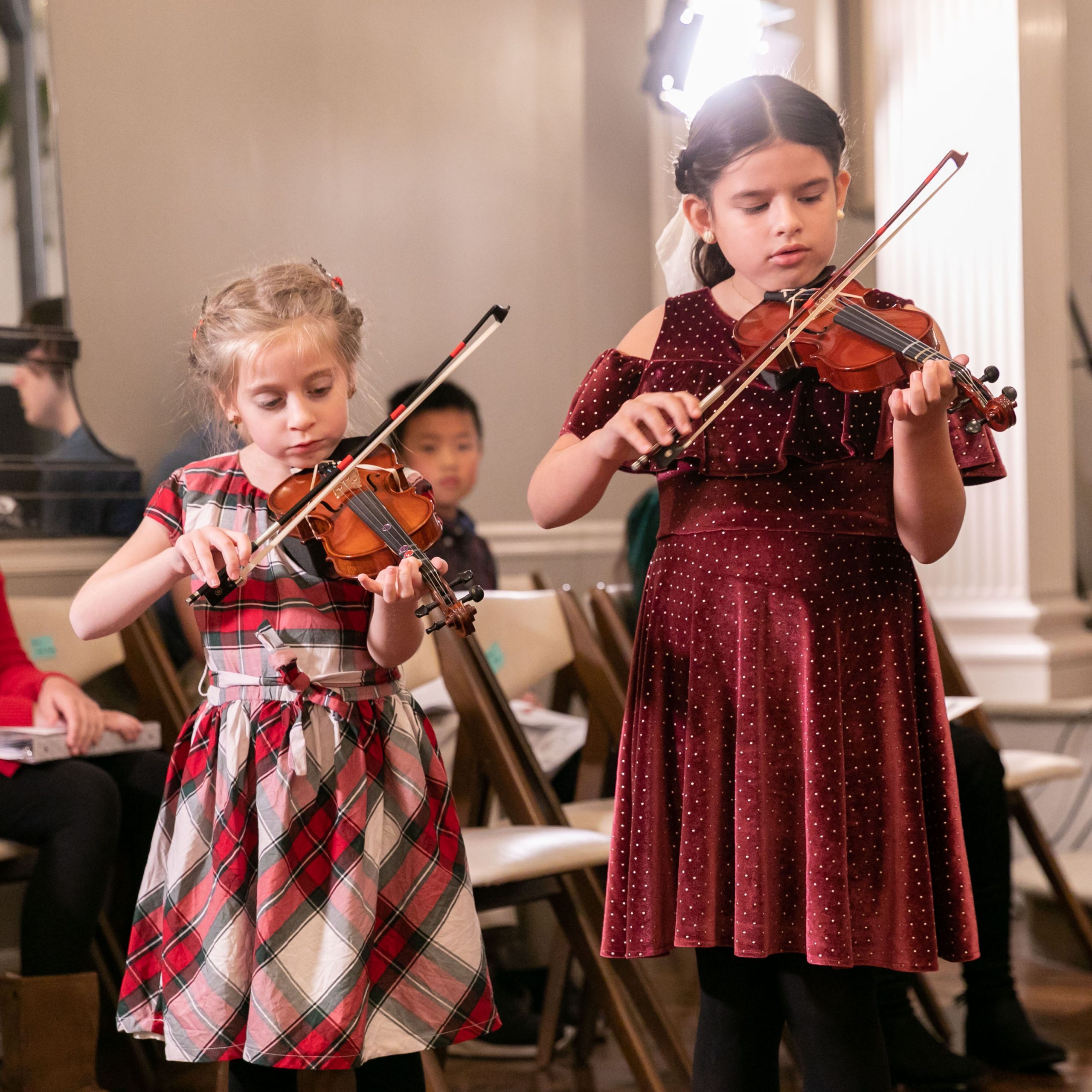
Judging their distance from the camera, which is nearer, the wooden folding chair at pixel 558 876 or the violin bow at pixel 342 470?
the violin bow at pixel 342 470

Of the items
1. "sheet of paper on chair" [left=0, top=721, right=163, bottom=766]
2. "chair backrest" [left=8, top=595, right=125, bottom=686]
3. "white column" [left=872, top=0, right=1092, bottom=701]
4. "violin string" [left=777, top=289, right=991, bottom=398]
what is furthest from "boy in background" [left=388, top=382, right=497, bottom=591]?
"violin string" [left=777, top=289, right=991, bottom=398]

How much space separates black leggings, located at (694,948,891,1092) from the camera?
108cm

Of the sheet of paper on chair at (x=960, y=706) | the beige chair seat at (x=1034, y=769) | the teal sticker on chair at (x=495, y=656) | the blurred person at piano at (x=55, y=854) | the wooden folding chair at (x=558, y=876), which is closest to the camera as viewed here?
the blurred person at piano at (x=55, y=854)

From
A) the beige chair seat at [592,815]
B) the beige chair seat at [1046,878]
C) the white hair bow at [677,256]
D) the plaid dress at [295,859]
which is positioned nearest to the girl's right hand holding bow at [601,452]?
the plaid dress at [295,859]

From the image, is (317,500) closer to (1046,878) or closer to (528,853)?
(528,853)

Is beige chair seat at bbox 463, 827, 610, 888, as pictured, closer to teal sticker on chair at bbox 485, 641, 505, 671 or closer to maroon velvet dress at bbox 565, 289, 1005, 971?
teal sticker on chair at bbox 485, 641, 505, 671

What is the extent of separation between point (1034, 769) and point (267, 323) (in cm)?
174

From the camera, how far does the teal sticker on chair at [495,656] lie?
2242 mm

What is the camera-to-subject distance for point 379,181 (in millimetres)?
3080

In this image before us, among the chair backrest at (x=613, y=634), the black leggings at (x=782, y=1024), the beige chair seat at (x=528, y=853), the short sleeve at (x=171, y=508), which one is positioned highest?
the short sleeve at (x=171, y=508)

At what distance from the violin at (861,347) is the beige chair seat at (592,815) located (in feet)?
3.39

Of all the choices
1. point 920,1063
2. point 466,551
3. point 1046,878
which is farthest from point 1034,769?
point 466,551

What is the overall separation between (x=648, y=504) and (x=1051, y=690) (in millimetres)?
1270

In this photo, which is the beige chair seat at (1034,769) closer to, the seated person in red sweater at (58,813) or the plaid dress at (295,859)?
the plaid dress at (295,859)
